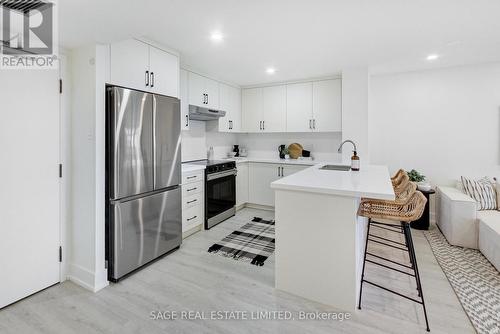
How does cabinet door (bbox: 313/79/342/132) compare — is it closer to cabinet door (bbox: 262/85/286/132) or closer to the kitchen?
cabinet door (bbox: 262/85/286/132)

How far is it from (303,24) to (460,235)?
3.02 m

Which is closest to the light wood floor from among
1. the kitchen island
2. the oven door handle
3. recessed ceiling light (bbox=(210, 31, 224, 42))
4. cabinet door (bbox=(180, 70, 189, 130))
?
the kitchen island

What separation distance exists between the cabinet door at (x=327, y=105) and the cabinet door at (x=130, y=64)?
2883 mm

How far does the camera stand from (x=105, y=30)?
6.31ft

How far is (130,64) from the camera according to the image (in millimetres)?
2402

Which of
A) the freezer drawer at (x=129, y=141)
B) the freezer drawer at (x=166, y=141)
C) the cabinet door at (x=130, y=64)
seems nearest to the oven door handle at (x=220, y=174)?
the freezer drawer at (x=166, y=141)

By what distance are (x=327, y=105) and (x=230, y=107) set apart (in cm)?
177

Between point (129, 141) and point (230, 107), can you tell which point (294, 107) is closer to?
point (230, 107)

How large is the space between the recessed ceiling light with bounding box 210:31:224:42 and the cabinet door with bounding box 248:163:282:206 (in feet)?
7.91

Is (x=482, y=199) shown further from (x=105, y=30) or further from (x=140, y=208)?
(x=105, y=30)

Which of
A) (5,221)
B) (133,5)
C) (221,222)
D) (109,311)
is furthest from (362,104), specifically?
(5,221)

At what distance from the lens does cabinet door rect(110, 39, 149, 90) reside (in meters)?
2.27

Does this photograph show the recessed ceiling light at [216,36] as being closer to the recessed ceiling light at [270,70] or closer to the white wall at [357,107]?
the recessed ceiling light at [270,70]

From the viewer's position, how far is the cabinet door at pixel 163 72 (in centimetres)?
266
